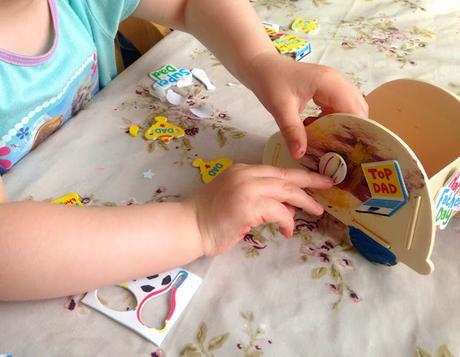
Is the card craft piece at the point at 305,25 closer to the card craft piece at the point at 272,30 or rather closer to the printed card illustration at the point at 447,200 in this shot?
the card craft piece at the point at 272,30

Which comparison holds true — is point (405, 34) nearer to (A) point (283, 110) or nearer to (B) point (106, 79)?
(A) point (283, 110)

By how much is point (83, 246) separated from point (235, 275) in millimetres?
127

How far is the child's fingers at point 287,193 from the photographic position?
380 mm

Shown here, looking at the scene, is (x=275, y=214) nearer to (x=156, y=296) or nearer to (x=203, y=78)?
(x=156, y=296)

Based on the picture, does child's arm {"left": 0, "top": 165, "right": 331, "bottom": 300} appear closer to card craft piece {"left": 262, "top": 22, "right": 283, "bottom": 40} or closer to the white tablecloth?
the white tablecloth

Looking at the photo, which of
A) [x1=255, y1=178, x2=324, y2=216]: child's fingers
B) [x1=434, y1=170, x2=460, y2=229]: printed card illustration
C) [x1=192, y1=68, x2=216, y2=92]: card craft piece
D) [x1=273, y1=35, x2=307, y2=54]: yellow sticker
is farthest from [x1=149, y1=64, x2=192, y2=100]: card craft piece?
[x1=434, y1=170, x2=460, y2=229]: printed card illustration

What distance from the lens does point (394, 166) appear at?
33 cm

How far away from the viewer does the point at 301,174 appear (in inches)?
15.4

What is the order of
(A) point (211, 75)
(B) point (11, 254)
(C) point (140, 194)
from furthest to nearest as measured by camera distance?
(A) point (211, 75) → (C) point (140, 194) → (B) point (11, 254)

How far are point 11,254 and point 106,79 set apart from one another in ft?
1.28

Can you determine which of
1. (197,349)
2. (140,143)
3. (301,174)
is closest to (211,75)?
(140,143)

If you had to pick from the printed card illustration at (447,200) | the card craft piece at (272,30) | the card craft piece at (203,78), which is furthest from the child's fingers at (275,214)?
the card craft piece at (272,30)

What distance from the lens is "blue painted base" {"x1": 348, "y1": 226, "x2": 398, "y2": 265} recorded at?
36 cm

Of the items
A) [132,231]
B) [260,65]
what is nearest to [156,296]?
[132,231]
